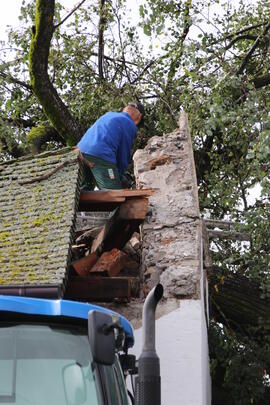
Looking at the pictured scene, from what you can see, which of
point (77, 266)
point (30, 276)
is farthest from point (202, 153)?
point (30, 276)

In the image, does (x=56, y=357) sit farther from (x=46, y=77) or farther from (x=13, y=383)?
(x=46, y=77)

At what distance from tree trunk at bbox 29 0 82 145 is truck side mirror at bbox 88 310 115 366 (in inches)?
322

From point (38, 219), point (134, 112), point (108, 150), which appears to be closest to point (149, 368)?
point (38, 219)

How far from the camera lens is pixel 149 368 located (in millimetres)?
4648

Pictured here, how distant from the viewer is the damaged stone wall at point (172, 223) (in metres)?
8.34

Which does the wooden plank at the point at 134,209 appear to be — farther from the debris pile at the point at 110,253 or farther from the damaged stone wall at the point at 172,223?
the damaged stone wall at the point at 172,223

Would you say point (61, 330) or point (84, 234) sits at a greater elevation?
point (84, 234)

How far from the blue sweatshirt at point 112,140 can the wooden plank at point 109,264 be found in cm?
140

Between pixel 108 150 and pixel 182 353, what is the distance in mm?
2665

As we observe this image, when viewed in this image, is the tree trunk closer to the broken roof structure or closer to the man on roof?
the man on roof

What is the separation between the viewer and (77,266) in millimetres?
8141

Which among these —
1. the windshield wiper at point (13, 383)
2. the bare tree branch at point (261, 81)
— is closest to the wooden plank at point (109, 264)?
the windshield wiper at point (13, 383)

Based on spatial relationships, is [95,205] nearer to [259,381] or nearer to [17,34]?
[259,381]

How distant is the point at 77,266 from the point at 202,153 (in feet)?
19.3
